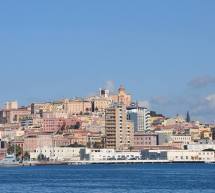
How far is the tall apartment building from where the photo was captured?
561ft

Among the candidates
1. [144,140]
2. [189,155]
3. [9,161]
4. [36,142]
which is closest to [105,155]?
[189,155]

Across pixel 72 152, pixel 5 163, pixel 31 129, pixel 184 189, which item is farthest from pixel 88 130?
pixel 184 189

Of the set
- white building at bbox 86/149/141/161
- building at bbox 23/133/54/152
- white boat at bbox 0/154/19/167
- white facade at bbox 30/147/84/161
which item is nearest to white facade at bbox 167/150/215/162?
white building at bbox 86/149/141/161

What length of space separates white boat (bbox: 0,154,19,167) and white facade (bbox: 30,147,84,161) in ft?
30.9

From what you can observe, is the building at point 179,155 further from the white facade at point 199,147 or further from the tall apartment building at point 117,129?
the white facade at point 199,147

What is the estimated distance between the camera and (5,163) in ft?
488

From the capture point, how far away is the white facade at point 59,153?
165 metres

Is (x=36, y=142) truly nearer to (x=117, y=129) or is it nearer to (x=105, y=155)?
(x=117, y=129)

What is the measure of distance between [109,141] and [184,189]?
109192 mm

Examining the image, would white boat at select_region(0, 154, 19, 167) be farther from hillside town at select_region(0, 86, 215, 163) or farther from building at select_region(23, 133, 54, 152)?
building at select_region(23, 133, 54, 152)

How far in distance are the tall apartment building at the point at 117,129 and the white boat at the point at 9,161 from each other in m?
21.7

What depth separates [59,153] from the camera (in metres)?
166

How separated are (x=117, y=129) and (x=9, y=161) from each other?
26877mm

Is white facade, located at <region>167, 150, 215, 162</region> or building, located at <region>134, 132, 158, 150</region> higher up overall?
building, located at <region>134, 132, 158, 150</region>
